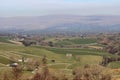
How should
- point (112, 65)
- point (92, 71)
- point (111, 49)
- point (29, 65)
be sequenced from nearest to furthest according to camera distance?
point (92, 71), point (29, 65), point (112, 65), point (111, 49)

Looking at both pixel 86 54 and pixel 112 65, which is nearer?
pixel 112 65

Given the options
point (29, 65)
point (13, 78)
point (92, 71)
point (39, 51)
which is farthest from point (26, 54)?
point (13, 78)

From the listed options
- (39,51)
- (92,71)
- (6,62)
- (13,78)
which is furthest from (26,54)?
(13,78)

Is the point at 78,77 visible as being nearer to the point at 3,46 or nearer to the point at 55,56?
the point at 55,56

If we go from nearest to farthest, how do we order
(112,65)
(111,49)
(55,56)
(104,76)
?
(104,76), (112,65), (55,56), (111,49)

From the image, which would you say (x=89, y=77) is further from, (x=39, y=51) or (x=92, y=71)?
(x=39, y=51)

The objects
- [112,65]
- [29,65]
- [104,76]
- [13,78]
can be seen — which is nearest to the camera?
[13,78]

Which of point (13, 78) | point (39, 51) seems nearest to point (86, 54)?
point (39, 51)

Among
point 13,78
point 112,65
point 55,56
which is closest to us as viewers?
point 13,78

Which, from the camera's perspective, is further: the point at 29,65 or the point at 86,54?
the point at 86,54
